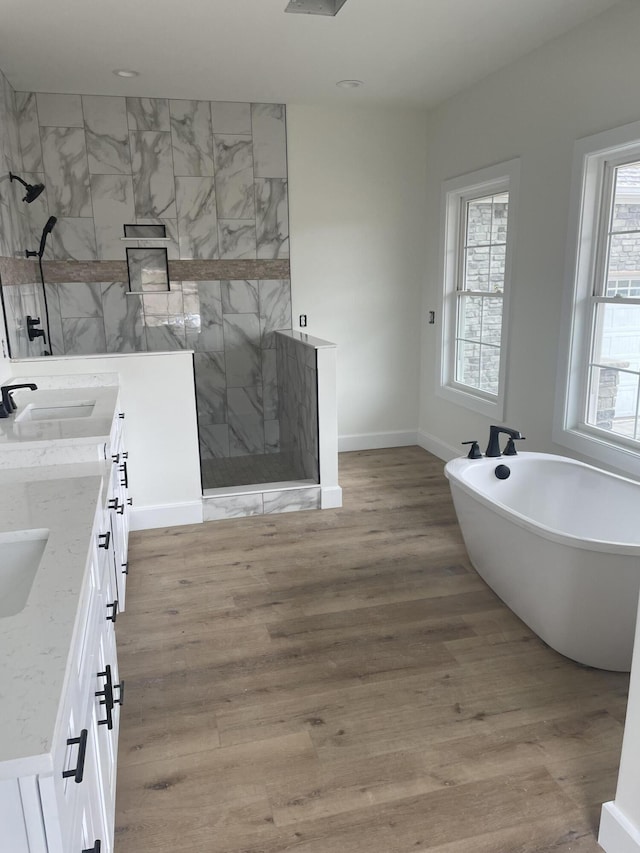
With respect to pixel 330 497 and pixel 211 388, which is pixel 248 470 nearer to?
pixel 211 388

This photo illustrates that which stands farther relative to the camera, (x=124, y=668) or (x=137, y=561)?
(x=137, y=561)

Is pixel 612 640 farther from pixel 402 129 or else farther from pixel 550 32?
pixel 402 129

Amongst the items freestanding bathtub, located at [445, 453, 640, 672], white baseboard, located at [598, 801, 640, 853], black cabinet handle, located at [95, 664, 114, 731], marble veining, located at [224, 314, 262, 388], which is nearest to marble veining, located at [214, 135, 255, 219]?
marble veining, located at [224, 314, 262, 388]

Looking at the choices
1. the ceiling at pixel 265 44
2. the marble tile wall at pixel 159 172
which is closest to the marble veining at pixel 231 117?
the marble tile wall at pixel 159 172

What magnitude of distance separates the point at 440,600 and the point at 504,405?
171cm

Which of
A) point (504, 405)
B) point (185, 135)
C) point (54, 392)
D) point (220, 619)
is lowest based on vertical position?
point (220, 619)

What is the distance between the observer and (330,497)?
426 cm

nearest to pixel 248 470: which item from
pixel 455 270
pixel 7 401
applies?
pixel 455 270

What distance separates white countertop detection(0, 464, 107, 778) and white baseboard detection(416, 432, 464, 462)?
368 cm

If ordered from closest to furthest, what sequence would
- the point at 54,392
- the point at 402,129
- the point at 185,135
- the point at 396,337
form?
the point at 54,392 → the point at 185,135 → the point at 402,129 → the point at 396,337

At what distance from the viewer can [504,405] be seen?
430cm

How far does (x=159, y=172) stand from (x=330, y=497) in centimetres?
272

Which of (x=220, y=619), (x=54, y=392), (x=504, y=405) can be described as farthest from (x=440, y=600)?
(x=54, y=392)

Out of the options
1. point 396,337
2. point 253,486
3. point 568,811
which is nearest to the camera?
point 568,811
